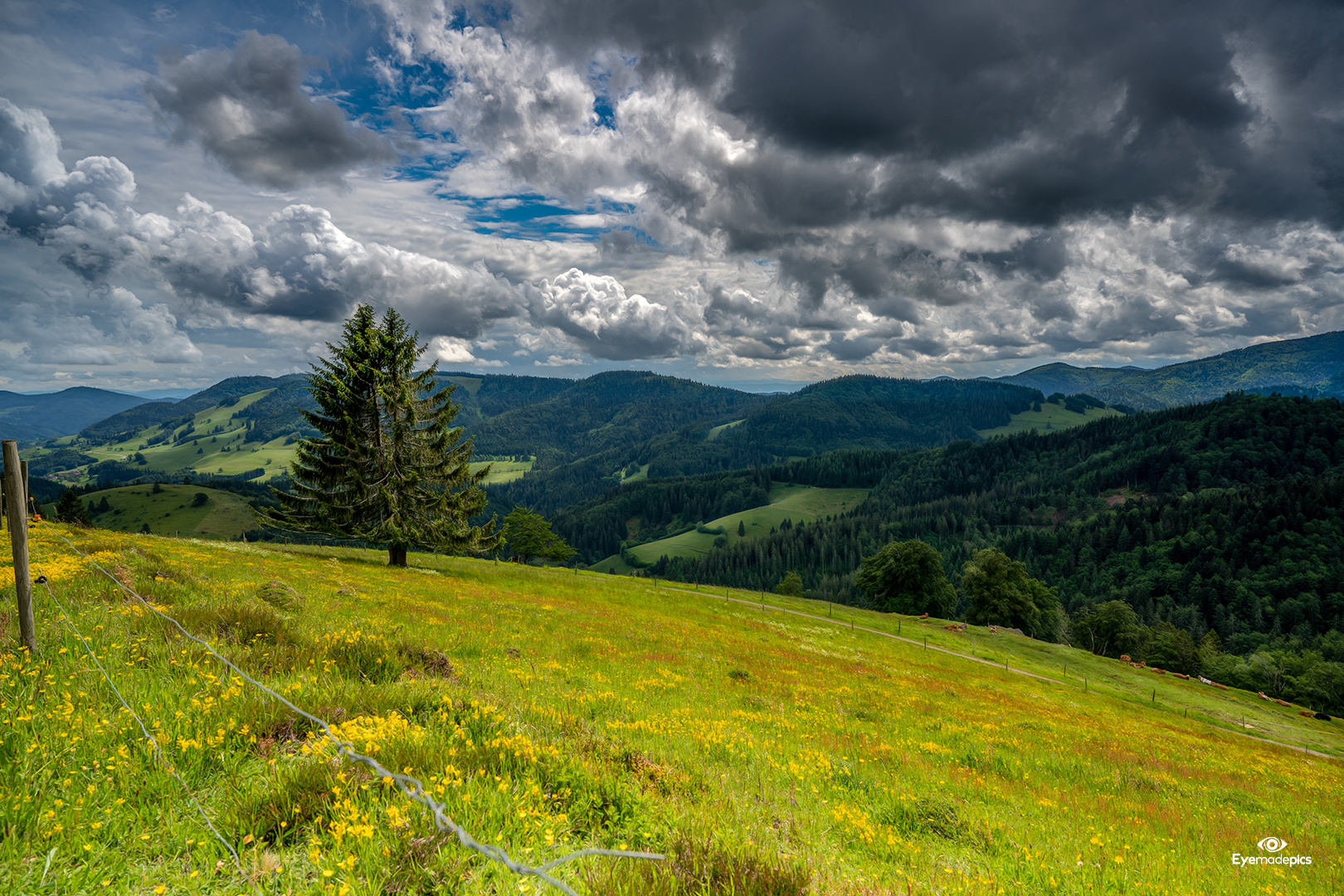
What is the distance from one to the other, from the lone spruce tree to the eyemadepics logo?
3197 cm

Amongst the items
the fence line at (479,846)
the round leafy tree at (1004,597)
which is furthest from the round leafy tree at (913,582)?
the fence line at (479,846)

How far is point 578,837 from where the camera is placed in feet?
15.1

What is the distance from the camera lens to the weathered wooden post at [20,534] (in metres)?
6.71

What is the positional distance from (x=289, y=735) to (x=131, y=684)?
8.24 ft

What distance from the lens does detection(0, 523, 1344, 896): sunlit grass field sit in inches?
151

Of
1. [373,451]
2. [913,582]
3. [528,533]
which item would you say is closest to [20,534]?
[373,451]

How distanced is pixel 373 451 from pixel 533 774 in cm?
3142

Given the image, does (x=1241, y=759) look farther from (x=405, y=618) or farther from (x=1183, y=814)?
(x=405, y=618)

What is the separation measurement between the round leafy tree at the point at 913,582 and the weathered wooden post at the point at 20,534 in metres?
90.7

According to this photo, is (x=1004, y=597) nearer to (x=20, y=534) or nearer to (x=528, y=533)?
(x=528, y=533)

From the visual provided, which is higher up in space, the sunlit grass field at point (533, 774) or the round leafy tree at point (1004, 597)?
the sunlit grass field at point (533, 774)

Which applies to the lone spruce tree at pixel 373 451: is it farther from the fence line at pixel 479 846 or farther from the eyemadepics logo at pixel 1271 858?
the eyemadepics logo at pixel 1271 858

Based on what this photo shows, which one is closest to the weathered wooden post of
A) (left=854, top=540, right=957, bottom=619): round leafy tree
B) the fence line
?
the fence line

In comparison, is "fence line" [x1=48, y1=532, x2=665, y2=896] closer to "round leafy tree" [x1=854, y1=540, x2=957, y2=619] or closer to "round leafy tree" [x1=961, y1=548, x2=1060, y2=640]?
"round leafy tree" [x1=854, y1=540, x2=957, y2=619]
